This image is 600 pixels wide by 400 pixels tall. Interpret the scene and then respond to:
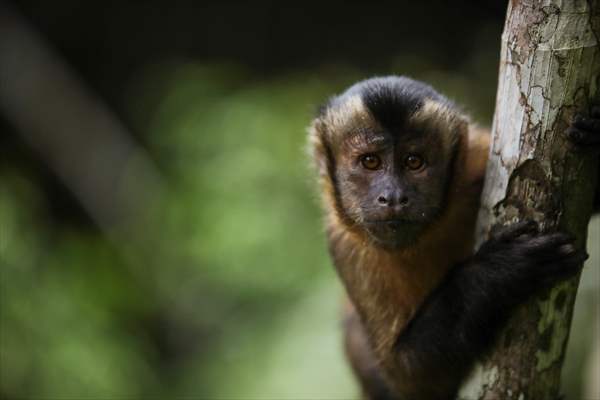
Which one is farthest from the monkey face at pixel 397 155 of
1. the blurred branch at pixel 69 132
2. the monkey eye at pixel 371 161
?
the blurred branch at pixel 69 132

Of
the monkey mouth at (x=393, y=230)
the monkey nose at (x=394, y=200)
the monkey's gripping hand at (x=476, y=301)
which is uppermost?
the monkey nose at (x=394, y=200)

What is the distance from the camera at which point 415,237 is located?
418cm

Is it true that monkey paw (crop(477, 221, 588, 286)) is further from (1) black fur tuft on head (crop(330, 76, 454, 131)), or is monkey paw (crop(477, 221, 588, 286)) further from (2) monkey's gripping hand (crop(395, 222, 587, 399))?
(1) black fur tuft on head (crop(330, 76, 454, 131))

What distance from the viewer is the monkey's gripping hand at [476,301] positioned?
347cm

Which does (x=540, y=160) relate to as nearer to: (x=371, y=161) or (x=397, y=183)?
(x=397, y=183)

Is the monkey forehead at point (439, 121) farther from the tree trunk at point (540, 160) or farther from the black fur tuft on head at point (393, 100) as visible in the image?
the tree trunk at point (540, 160)

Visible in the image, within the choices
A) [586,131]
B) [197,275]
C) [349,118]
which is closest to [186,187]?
[197,275]

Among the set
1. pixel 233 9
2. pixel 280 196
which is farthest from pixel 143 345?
pixel 233 9

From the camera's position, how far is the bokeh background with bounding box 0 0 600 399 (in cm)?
768

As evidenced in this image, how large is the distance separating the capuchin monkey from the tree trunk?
0.41ft

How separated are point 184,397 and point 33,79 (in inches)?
148

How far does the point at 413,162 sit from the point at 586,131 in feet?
3.66

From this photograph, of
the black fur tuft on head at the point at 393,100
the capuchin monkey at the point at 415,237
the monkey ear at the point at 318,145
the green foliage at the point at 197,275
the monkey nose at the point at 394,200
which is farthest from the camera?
the green foliage at the point at 197,275

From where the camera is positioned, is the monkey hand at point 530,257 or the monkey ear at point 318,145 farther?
the monkey ear at point 318,145
